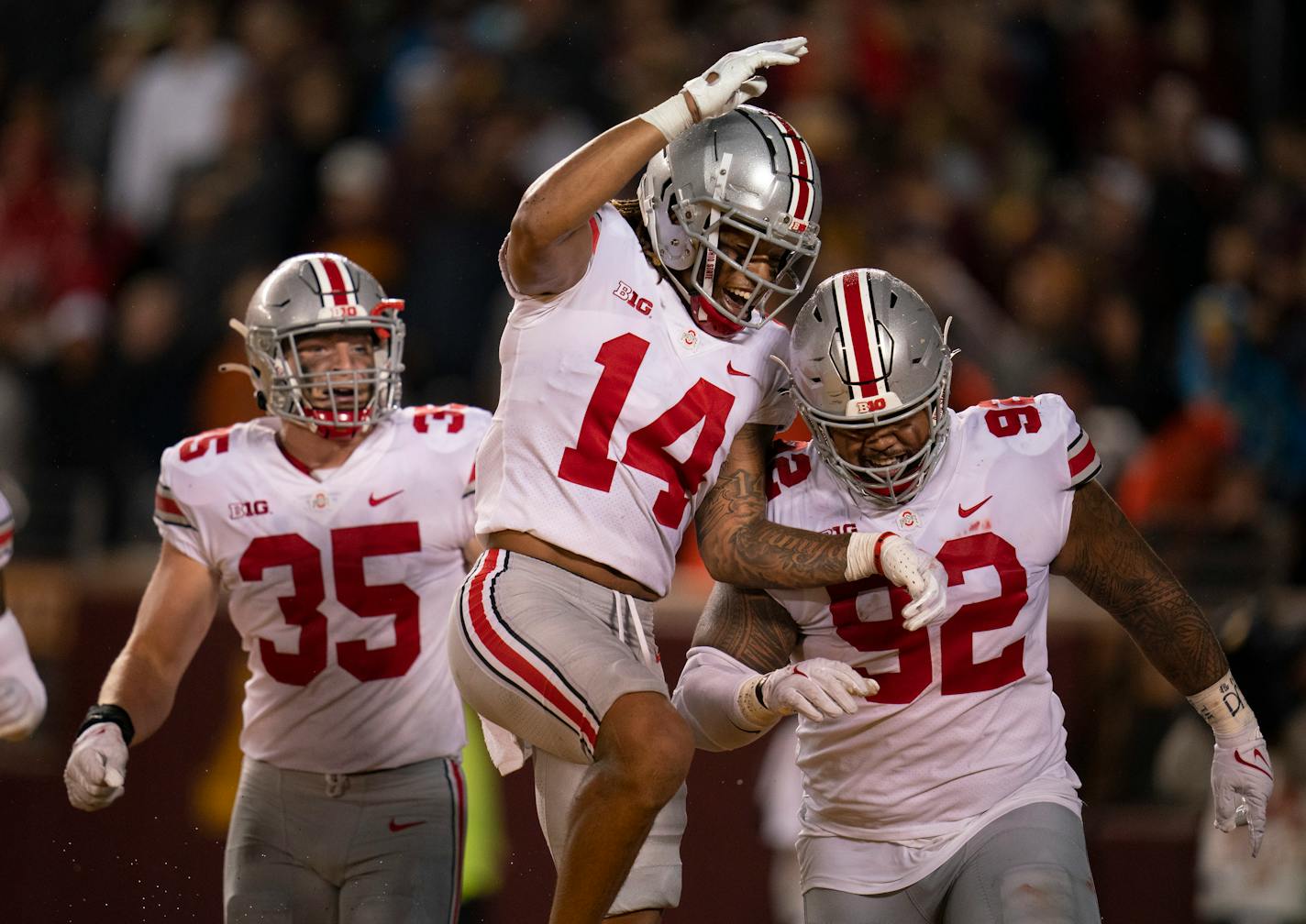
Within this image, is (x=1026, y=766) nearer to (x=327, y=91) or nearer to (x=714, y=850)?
(x=714, y=850)

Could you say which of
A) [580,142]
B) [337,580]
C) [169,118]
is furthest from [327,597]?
[169,118]

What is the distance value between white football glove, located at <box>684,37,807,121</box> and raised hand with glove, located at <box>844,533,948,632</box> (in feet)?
3.08

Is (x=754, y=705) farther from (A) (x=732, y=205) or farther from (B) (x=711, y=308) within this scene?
(A) (x=732, y=205)

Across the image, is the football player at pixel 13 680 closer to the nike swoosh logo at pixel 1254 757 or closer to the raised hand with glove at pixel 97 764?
the raised hand with glove at pixel 97 764

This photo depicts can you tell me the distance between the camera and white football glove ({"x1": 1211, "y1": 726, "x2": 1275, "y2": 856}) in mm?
4293

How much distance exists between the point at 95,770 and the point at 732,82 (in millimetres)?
2071

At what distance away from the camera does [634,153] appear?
3.85 m

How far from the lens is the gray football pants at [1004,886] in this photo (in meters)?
3.88

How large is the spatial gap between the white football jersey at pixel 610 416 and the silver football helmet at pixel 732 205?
7 cm

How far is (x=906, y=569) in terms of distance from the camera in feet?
12.6

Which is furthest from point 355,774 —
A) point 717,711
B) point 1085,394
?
point 1085,394

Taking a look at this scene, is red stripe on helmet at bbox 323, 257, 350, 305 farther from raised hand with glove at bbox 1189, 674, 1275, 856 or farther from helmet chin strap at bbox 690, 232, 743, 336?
raised hand with glove at bbox 1189, 674, 1275, 856

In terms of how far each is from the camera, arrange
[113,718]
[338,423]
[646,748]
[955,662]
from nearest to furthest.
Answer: [646,748] → [955,662] → [113,718] → [338,423]

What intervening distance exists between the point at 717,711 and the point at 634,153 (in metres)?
1.18
